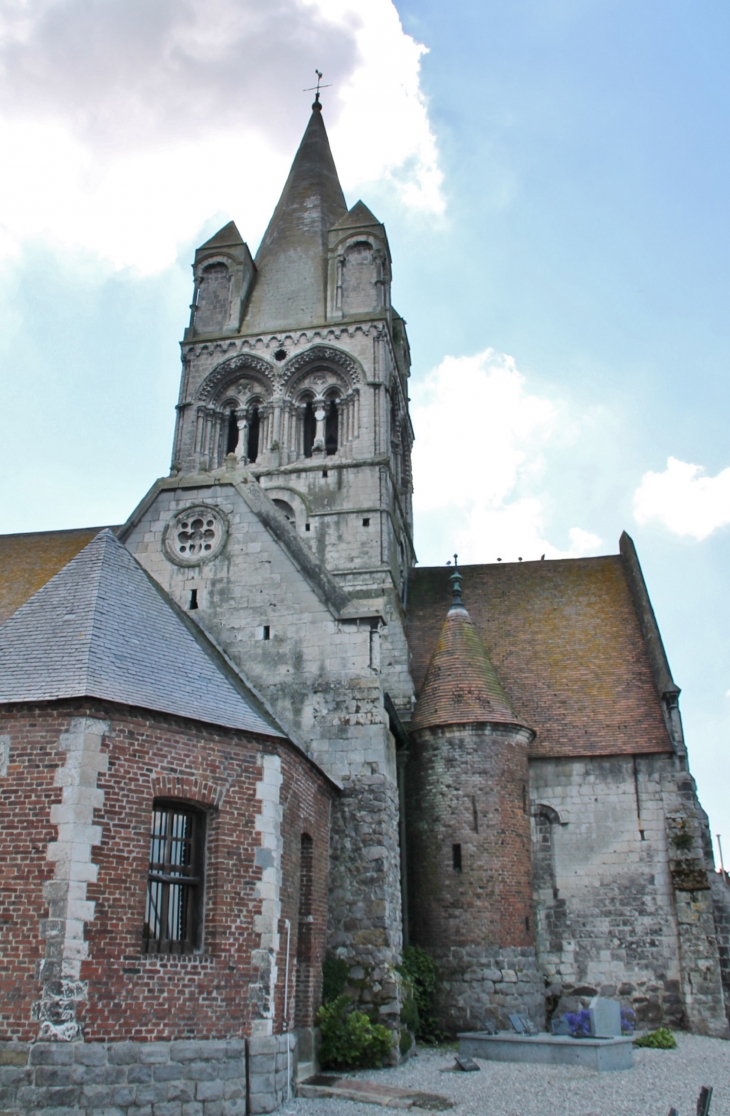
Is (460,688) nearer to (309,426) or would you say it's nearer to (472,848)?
(472,848)

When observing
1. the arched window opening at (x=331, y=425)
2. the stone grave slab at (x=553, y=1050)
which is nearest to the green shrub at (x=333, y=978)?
the stone grave slab at (x=553, y=1050)

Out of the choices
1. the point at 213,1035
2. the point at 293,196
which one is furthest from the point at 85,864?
the point at 293,196

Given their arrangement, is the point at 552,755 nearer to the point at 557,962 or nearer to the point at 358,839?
the point at 557,962

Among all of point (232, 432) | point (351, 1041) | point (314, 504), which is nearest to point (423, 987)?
point (351, 1041)

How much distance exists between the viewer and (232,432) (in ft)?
95.5

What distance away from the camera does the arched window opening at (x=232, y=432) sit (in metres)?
28.8

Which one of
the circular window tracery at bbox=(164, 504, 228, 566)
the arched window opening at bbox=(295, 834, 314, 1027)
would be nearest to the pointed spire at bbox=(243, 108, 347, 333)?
the circular window tracery at bbox=(164, 504, 228, 566)

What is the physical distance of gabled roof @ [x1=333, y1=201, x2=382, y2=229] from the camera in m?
31.0

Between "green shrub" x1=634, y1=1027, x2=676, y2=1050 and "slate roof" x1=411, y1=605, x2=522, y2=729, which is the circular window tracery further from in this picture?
"green shrub" x1=634, y1=1027, x2=676, y2=1050

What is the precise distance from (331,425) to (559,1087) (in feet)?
67.0

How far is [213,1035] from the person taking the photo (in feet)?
35.9

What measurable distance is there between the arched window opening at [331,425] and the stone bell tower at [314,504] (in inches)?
1.8

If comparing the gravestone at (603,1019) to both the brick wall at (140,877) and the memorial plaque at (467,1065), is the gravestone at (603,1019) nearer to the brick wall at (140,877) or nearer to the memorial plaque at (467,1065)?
the memorial plaque at (467,1065)

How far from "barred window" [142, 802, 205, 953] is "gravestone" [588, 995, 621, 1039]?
7.14 m
